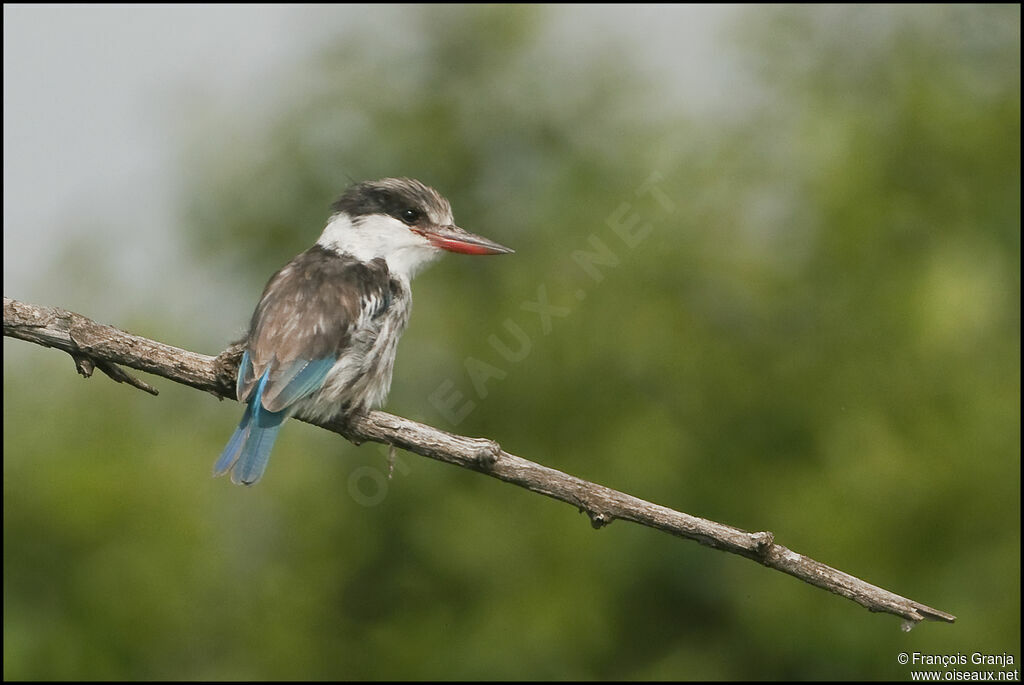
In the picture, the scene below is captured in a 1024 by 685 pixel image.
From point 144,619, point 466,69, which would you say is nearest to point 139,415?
point 144,619

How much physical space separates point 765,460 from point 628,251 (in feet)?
7.44

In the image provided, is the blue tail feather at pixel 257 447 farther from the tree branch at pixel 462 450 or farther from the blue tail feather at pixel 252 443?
the tree branch at pixel 462 450

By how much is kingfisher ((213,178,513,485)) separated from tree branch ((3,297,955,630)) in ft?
0.67

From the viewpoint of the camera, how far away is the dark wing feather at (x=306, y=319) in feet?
12.3

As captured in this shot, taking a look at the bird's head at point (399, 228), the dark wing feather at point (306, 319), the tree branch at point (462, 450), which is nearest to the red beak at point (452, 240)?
the bird's head at point (399, 228)

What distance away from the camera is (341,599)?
1079 cm

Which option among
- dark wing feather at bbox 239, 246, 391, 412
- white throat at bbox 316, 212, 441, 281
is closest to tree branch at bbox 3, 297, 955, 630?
dark wing feather at bbox 239, 246, 391, 412

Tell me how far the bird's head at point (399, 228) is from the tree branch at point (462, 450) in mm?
1021

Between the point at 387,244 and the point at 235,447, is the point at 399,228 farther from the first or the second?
the point at 235,447

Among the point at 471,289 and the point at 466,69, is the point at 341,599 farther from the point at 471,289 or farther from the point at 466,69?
the point at 466,69

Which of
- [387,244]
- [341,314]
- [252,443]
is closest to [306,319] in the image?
[341,314]

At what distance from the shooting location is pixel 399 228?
15.1 ft

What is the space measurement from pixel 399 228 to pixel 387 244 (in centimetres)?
7

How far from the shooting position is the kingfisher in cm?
378
